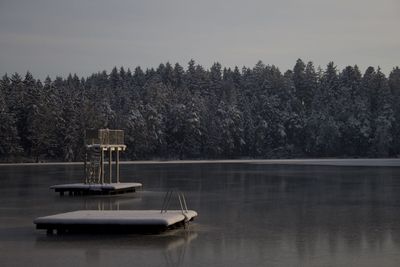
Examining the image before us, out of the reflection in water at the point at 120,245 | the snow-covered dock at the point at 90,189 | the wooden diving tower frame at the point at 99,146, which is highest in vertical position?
the wooden diving tower frame at the point at 99,146

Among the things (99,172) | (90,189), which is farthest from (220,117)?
(90,189)

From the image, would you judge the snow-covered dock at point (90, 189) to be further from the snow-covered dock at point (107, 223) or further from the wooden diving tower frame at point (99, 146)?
the snow-covered dock at point (107, 223)

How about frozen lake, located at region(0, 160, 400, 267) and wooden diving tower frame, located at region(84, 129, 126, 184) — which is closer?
frozen lake, located at region(0, 160, 400, 267)

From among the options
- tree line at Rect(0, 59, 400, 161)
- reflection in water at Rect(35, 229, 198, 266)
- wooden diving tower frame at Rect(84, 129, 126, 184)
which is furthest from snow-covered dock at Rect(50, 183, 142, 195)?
tree line at Rect(0, 59, 400, 161)

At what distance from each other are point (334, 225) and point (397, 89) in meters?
110

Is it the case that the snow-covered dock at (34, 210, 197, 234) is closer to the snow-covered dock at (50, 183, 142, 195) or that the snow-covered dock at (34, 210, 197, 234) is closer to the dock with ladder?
the dock with ladder

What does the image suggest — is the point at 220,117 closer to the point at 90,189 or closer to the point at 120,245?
the point at 90,189

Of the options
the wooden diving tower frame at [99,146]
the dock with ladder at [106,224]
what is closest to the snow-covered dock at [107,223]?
the dock with ladder at [106,224]

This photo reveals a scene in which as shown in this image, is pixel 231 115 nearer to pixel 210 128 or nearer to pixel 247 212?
pixel 210 128

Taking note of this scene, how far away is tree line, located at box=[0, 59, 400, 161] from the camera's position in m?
100

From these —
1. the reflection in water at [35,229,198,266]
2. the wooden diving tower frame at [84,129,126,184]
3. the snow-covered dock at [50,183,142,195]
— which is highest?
the wooden diving tower frame at [84,129,126,184]

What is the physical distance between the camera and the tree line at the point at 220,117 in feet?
328

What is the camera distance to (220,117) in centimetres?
11438

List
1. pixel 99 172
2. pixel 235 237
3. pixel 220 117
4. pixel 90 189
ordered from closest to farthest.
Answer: pixel 235 237 < pixel 90 189 < pixel 99 172 < pixel 220 117
